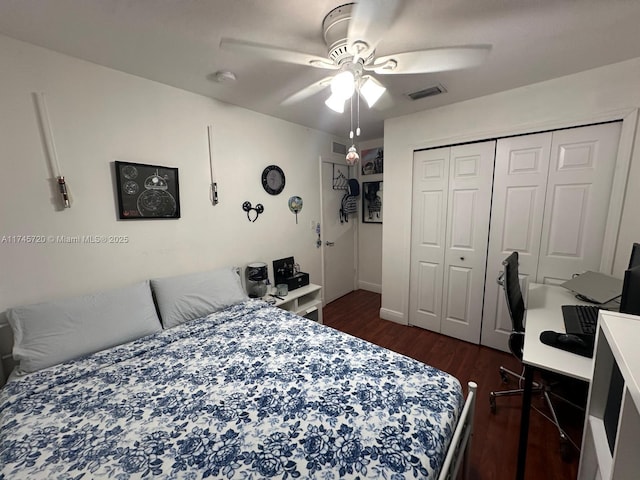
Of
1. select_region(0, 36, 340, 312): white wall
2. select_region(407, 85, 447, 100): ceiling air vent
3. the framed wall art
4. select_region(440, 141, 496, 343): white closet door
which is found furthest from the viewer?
the framed wall art

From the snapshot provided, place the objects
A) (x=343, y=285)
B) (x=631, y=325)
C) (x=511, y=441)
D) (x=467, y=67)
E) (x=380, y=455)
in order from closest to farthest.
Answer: (x=631, y=325), (x=380, y=455), (x=511, y=441), (x=467, y=67), (x=343, y=285)

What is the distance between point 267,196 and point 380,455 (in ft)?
8.05

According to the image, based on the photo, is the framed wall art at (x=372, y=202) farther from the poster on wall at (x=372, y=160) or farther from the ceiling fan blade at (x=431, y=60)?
the ceiling fan blade at (x=431, y=60)

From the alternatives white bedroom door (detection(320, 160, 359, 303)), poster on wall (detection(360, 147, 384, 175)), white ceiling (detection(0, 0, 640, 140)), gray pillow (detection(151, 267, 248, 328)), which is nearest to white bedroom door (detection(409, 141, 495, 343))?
white ceiling (detection(0, 0, 640, 140))

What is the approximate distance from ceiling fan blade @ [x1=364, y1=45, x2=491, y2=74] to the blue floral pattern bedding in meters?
1.72

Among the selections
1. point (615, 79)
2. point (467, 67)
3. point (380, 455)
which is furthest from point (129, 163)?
point (615, 79)

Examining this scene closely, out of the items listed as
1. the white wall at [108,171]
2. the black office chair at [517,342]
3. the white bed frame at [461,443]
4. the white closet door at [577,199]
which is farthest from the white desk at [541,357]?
the white wall at [108,171]

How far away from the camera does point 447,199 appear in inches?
106

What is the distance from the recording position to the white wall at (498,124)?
1.85 m

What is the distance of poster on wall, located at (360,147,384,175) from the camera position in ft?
12.9

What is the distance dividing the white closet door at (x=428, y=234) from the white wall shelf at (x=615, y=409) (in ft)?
6.15

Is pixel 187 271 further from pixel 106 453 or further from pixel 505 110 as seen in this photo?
pixel 505 110

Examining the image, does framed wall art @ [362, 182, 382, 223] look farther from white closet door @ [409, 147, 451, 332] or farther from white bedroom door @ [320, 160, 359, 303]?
white closet door @ [409, 147, 451, 332]

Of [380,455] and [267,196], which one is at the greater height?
[267,196]
